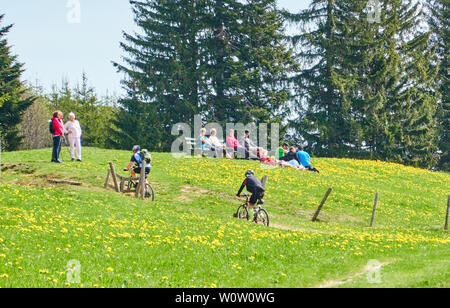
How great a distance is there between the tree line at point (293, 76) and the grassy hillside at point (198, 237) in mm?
23469

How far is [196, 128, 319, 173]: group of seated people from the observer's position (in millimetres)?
34531

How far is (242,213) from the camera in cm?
1997

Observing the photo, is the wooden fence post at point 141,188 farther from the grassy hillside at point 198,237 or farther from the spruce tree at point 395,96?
the spruce tree at point 395,96

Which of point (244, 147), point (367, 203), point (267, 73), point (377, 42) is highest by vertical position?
point (377, 42)

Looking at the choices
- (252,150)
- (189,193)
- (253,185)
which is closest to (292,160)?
(252,150)

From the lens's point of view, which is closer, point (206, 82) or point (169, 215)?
point (169, 215)

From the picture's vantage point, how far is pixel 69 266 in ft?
32.5

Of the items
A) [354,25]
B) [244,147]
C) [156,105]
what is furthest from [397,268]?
[354,25]

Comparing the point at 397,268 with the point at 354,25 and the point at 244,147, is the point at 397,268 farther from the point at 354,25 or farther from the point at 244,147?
the point at 354,25

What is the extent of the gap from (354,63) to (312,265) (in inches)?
1778

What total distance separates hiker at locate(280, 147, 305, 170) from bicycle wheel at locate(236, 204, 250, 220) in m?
14.9

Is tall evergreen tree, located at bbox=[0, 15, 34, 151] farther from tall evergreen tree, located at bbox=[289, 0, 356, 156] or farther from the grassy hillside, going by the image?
tall evergreen tree, located at bbox=[289, 0, 356, 156]
